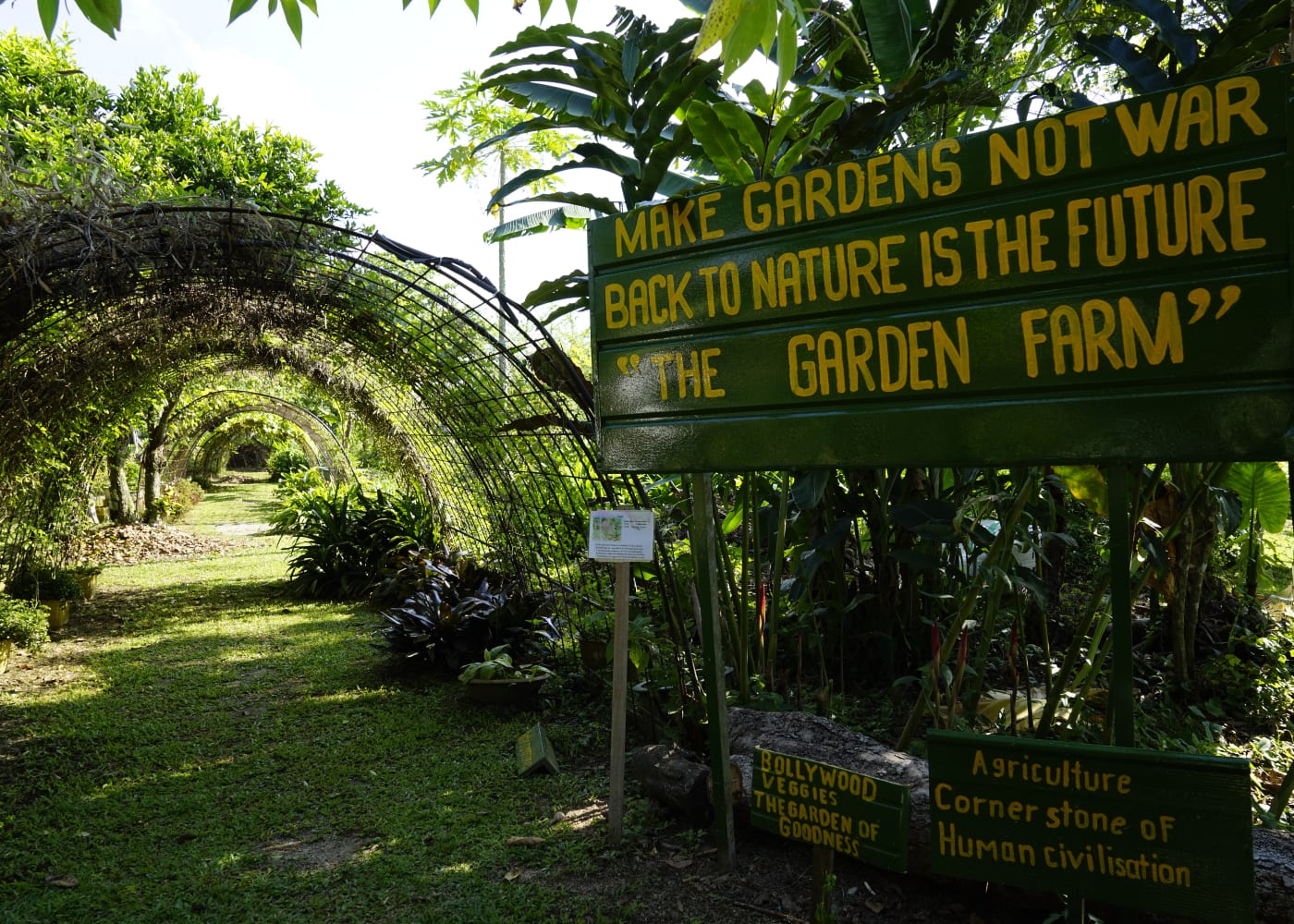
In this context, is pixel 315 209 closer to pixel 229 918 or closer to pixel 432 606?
pixel 432 606

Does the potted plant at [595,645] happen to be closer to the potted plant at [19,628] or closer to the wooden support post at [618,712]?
the wooden support post at [618,712]

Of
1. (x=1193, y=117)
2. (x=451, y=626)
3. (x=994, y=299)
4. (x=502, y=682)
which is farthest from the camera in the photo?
(x=451, y=626)

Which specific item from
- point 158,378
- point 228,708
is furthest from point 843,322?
point 158,378

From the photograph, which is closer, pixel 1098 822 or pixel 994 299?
pixel 1098 822

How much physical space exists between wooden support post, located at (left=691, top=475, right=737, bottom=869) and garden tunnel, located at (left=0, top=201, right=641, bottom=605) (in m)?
1.42

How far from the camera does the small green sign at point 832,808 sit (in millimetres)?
1928

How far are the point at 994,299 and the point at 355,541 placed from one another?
8366 millimetres

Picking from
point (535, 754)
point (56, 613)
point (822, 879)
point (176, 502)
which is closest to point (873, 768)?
point (822, 879)

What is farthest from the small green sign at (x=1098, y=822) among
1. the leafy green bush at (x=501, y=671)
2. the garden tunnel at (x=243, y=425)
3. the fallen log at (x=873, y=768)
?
the garden tunnel at (x=243, y=425)

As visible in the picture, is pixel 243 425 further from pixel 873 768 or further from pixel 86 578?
pixel 873 768

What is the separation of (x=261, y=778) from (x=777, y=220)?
11.8ft

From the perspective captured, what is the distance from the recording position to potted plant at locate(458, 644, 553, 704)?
4.67m

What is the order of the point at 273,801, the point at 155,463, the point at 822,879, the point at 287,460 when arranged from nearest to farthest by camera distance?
the point at 822,879
the point at 273,801
the point at 155,463
the point at 287,460

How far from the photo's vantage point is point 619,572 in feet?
9.98
